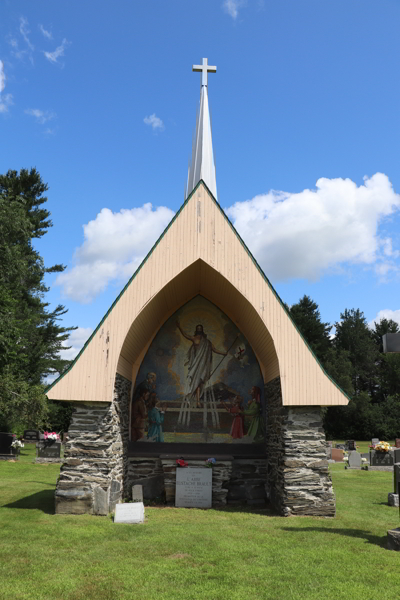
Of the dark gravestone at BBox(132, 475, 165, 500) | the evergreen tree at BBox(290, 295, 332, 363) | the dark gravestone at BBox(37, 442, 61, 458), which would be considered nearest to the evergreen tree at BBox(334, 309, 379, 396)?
the evergreen tree at BBox(290, 295, 332, 363)

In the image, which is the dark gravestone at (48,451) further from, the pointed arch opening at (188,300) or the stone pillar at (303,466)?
the stone pillar at (303,466)

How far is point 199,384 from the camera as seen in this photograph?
46.3ft

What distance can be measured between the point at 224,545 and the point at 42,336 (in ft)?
110

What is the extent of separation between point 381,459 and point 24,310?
1024 inches

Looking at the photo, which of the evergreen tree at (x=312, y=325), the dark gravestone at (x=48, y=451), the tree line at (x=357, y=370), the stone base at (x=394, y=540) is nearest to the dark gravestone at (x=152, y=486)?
the stone base at (x=394, y=540)

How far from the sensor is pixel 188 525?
394 inches

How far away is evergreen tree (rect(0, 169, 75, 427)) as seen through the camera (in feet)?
79.3

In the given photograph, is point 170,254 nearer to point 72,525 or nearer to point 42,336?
point 72,525

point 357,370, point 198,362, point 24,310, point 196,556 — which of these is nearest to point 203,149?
point 198,362

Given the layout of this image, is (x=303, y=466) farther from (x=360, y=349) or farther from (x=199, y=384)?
(x=360, y=349)

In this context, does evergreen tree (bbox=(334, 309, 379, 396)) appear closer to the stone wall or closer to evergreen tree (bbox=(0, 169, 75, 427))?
evergreen tree (bbox=(0, 169, 75, 427))

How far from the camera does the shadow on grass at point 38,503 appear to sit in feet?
37.7

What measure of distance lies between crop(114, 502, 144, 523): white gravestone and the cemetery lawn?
22cm

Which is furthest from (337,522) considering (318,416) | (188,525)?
(188,525)
